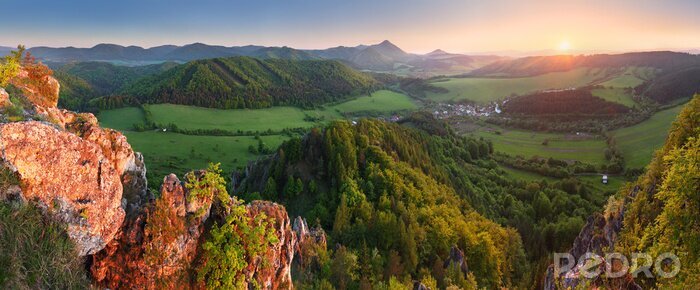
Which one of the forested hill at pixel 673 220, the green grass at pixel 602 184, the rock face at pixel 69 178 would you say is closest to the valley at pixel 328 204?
the rock face at pixel 69 178

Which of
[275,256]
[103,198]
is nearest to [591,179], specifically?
[275,256]

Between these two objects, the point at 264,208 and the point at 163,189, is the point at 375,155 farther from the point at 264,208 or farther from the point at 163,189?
the point at 163,189

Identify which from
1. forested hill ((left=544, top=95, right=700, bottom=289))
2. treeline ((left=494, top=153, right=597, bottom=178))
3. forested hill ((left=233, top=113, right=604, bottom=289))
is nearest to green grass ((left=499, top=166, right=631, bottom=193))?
treeline ((left=494, top=153, right=597, bottom=178))

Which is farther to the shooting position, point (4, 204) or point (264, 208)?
point (264, 208)

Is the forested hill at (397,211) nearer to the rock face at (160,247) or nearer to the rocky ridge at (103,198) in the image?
the rock face at (160,247)

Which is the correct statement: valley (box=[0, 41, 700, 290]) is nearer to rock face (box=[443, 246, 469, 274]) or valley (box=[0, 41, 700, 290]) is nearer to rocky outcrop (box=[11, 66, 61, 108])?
rocky outcrop (box=[11, 66, 61, 108])

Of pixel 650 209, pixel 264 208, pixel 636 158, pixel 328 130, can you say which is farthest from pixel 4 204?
pixel 636 158
